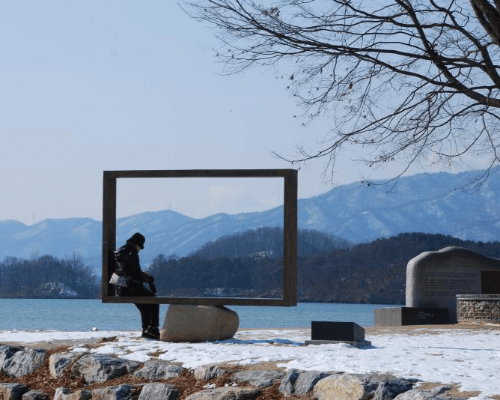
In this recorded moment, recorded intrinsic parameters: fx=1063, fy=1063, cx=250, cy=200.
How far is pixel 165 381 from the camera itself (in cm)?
1302

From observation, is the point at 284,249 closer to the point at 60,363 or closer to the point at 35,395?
the point at 60,363

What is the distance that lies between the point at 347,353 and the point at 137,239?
4100mm

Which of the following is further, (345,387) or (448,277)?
(448,277)

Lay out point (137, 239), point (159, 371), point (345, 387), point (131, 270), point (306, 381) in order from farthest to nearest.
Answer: point (131, 270) < point (137, 239) < point (159, 371) < point (306, 381) < point (345, 387)

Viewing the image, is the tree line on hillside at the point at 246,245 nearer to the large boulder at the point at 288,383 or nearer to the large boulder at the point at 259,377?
the large boulder at the point at 259,377

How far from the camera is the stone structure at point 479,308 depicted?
84.1ft

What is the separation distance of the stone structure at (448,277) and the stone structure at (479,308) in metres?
3.02

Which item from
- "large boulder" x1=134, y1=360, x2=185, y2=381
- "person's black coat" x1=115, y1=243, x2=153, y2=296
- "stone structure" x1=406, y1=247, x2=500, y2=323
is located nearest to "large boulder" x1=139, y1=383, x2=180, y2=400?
"large boulder" x1=134, y1=360, x2=185, y2=381

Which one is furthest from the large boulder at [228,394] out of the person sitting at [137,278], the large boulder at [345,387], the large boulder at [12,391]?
the person sitting at [137,278]

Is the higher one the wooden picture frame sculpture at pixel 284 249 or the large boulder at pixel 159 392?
the wooden picture frame sculpture at pixel 284 249

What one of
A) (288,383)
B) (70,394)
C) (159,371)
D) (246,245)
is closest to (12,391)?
(70,394)

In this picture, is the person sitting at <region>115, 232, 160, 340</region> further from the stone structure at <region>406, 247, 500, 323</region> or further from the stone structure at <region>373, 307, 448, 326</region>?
A: the stone structure at <region>406, 247, 500, 323</region>

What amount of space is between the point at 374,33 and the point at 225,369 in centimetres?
532

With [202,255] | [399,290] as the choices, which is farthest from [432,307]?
[399,290]
